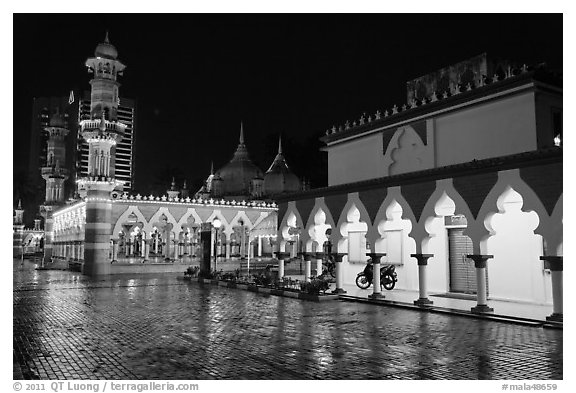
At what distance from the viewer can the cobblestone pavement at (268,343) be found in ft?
21.9

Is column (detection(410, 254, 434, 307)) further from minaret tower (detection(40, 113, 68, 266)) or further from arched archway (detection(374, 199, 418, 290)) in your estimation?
minaret tower (detection(40, 113, 68, 266))

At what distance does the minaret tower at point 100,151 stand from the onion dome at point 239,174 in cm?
2028

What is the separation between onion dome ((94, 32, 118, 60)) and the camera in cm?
2788

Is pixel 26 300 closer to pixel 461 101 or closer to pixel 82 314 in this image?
pixel 82 314

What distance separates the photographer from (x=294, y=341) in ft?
28.4

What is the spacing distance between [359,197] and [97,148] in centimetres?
1698

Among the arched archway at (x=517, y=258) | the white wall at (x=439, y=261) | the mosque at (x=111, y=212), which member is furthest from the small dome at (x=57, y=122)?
the arched archway at (x=517, y=258)

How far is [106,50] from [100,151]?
5.70 m

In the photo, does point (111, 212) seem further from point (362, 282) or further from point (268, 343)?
point (268, 343)

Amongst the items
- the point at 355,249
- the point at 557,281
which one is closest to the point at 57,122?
the point at 355,249

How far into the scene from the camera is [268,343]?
8.46 m

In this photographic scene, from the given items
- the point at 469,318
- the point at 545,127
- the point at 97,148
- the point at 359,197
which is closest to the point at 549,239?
the point at 469,318

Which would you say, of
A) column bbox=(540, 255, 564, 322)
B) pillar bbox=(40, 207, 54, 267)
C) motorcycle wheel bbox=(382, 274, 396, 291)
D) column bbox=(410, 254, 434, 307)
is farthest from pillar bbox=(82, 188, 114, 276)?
column bbox=(540, 255, 564, 322)

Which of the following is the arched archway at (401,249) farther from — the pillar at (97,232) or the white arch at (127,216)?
the white arch at (127,216)
